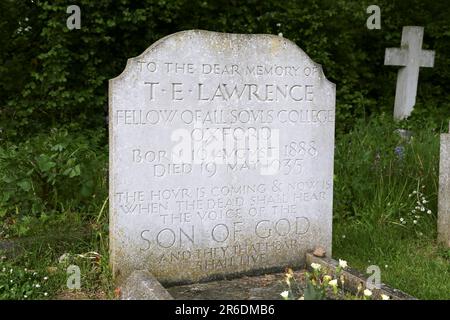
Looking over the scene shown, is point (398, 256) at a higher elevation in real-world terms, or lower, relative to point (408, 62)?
lower

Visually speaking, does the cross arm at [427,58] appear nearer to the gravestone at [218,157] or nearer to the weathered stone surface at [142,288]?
the gravestone at [218,157]

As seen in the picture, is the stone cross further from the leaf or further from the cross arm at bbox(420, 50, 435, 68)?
the leaf

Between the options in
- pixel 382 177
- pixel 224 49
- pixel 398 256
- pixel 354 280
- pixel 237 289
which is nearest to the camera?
pixel 354 280

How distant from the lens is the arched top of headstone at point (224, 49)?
3.53 m

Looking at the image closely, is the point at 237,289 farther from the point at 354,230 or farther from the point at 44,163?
the point at 44,163

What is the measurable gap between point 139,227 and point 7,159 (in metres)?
1.60

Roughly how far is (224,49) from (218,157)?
0.66 meters

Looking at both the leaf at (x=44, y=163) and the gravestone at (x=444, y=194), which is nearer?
the leaf at (x=44, y=163)

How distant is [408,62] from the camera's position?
25.6 ft

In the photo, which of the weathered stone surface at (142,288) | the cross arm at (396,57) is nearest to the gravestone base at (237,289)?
the weathered stone surface at (142,288)

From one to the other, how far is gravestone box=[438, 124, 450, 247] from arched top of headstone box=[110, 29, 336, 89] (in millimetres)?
1103

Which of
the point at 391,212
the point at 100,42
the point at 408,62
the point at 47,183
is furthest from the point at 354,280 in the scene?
the point at 408,62

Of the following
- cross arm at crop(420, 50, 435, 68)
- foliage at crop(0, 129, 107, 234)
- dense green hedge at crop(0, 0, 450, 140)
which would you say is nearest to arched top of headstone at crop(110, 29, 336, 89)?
foliage at crop(0, 129, 107, 234)

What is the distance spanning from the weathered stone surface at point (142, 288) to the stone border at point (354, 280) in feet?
3.45
